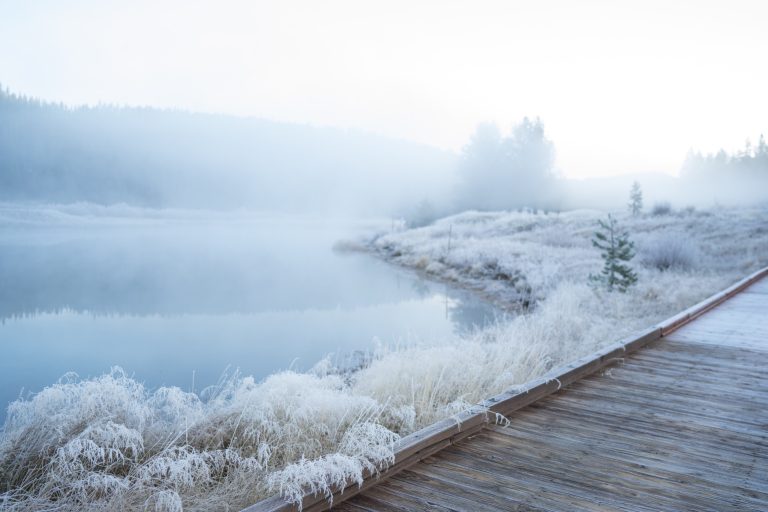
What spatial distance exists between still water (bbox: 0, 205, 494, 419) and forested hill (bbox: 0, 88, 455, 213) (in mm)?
43051

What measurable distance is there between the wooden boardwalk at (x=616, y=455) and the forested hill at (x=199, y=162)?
59.2m

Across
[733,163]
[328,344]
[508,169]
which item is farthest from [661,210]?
[733,163]

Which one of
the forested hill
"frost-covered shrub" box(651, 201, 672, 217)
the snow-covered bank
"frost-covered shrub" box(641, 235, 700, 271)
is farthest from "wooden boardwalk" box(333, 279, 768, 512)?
the forested hill

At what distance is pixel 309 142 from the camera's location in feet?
418

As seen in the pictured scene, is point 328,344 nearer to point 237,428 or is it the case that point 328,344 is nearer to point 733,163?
point 237,428

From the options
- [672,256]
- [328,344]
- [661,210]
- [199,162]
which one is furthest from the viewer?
[199,162]

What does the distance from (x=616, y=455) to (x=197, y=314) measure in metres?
11.6

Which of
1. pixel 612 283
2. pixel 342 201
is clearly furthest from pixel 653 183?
pixel 612 283

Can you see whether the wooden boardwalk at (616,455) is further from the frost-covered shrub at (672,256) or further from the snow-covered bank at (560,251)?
the frost-covered shrub at (672,256)

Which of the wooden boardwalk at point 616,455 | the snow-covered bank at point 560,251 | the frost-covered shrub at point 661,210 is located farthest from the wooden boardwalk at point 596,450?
the frost-covered shrub at point 661,210

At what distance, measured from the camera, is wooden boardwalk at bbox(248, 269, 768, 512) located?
8.08ft

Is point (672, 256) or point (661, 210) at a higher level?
point (661, 210)

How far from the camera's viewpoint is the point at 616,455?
298 centimetres

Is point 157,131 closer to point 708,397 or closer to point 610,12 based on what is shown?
point 610,12
